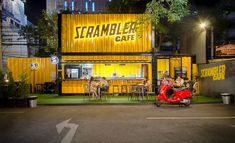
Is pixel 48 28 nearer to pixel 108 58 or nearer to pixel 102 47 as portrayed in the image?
pixel 102 47

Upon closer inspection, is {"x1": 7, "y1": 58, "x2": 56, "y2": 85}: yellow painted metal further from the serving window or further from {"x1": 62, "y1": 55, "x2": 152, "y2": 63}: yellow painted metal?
{"x1": 62, "y1": 55, "x2": 152, "y2": 63}: yellow painted metal

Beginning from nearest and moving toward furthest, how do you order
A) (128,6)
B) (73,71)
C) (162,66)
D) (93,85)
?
(93,85) → (73,71) → (162,66) → (128,6)

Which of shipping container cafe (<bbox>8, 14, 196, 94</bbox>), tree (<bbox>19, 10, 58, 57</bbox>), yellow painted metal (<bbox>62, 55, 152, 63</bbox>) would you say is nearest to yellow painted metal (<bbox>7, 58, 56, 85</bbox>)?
shipping container cafe (<bbox>8, 14, 196, 94</bbox>)

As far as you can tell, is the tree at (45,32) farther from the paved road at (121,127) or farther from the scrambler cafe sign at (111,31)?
the paved road at (121,127)

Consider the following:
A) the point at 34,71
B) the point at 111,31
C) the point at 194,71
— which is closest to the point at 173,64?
the point at 194,71

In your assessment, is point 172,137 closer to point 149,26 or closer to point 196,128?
point 196,128

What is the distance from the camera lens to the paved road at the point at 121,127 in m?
8.15

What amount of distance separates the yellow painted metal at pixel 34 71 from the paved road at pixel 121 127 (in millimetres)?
12117

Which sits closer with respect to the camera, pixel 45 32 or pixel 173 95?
pixel 173 95

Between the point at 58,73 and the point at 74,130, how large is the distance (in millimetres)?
12569

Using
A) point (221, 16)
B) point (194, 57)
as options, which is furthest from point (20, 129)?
point (221, 16)

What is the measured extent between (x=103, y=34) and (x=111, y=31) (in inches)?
23.2

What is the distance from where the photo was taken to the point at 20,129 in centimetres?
962

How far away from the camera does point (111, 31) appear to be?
864 inches
